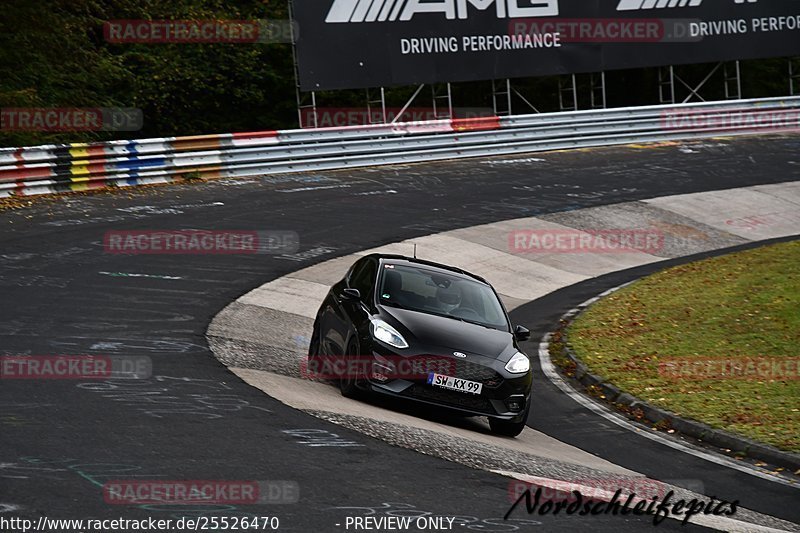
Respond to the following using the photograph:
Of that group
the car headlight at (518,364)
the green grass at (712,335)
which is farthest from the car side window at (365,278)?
the green grass at (712,335)

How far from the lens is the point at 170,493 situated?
736 cm

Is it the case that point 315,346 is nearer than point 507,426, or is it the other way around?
point 507,426

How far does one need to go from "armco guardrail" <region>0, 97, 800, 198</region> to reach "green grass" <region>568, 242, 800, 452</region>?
9.41m

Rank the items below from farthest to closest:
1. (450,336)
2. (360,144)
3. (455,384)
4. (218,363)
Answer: (360,144) < (218,363) < (450,336) < (455,384)

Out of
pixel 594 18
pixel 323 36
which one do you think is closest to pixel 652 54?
pixel 594 18

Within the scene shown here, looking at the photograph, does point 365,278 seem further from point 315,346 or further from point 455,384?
point 455,384

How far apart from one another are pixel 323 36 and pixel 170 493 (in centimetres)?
2302

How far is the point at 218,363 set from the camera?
472 inches

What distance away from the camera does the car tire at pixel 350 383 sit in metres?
11.0

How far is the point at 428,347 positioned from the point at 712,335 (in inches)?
263

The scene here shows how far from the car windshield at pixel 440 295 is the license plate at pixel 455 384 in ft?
3.74

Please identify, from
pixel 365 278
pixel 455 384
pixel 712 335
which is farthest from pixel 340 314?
pixel 712 335

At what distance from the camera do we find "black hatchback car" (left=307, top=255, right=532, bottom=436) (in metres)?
10.7

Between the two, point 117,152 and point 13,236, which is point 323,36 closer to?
point 117,152
